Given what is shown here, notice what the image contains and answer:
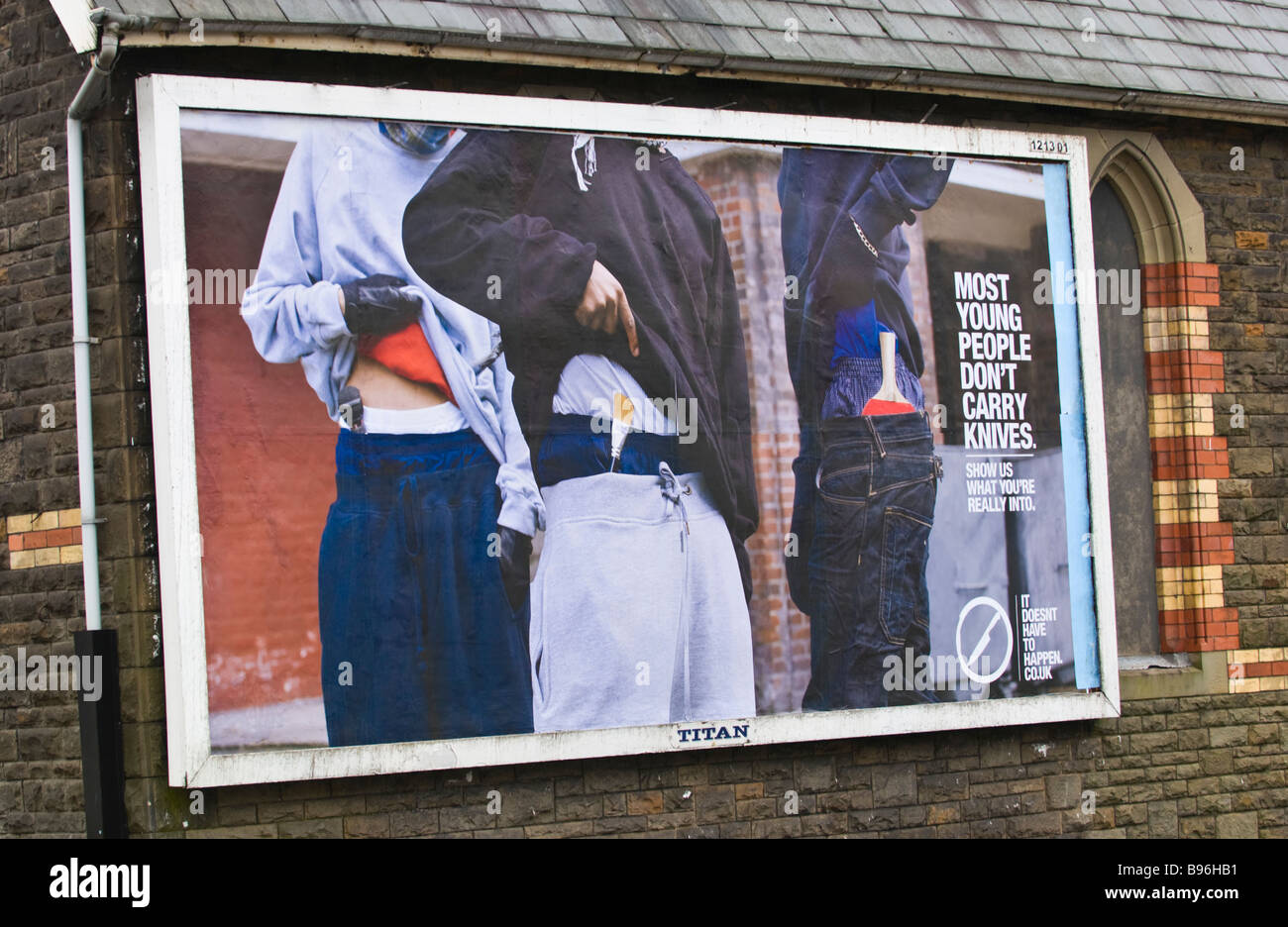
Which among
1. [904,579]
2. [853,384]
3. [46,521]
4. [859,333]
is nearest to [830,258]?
[859,333]

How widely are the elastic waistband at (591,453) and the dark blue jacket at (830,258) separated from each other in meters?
0.84

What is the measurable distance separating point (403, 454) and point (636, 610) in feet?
4.95

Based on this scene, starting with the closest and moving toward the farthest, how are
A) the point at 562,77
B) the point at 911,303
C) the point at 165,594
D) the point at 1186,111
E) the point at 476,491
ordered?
the point at 165,594
the point at 476,491
the point at 562,77
the point at 911,303
the point at 1186,111

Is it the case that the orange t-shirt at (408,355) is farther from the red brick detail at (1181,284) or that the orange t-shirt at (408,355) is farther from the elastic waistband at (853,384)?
the red brick detail at (1181,284)

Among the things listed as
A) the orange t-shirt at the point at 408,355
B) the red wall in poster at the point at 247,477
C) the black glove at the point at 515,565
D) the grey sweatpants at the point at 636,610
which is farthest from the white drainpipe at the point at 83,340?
the grey sweatpants at the point at 636,610

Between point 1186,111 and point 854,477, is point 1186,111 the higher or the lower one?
the higher one

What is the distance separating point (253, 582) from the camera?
7180 millimetres

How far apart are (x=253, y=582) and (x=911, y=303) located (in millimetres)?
4265

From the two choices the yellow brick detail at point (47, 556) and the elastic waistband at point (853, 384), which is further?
A: the elastic waistband at point (853, 384)

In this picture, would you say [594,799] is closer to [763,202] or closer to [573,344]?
[573,344]

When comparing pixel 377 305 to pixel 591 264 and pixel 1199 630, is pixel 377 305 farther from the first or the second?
pixel 1199 630

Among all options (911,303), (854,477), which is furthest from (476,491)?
(911,303)

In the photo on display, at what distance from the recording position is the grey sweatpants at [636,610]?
25.6 feet

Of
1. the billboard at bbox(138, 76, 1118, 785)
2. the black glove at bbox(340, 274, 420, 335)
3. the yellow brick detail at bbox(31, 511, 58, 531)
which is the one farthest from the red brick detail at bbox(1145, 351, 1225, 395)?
the yellow brick detail at bbox(31, 511, 58, 531)
